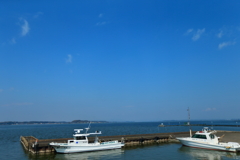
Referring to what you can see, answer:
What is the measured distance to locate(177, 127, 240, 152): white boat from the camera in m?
28.4

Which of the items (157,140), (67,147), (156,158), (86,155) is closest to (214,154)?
(156,158)

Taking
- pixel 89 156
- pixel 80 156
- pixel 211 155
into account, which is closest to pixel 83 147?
pixel 80 156

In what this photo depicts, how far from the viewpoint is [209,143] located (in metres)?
30.7

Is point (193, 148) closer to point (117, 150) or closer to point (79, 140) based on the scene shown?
point (117, 150)

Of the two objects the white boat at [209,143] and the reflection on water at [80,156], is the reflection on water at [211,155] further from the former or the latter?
the reflection on water at [80,156]

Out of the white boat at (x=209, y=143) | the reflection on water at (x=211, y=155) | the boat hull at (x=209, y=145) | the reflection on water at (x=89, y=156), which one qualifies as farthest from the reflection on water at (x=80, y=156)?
the white boat at (x=209, y=143)

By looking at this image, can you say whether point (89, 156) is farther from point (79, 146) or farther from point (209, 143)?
point (209, 143)

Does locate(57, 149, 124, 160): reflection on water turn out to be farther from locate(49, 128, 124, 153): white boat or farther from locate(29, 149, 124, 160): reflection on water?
locate(49, 128, 124, 153): white boat

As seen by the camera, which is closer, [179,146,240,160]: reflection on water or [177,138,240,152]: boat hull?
[179,146,240,160]: reflection on water

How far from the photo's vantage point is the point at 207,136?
31.4m

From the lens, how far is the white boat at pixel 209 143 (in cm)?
2836

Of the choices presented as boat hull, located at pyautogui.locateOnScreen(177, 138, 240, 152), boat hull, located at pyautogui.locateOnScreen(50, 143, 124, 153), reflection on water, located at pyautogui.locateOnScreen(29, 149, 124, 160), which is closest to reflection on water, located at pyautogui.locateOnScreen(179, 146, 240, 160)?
boat hull, located at pyautogui.locateOnScreen(177, 138, 240, 152)

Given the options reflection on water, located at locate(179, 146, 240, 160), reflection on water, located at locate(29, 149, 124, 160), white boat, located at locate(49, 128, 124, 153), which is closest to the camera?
reflection on water, located at locate(179, 146, 240, 160)

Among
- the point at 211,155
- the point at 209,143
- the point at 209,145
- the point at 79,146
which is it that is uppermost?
the point at 79,146
